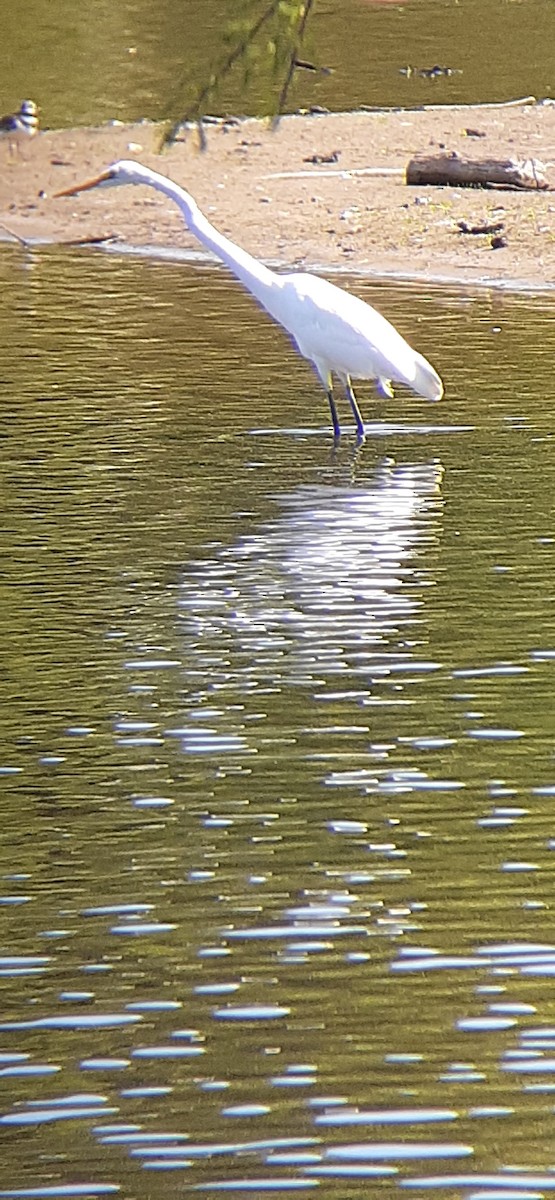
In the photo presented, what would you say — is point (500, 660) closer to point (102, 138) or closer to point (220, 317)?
point (220, 317)

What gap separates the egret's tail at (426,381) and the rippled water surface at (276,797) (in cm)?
19

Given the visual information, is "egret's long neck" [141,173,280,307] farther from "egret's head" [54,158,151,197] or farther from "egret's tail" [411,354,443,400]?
"egret's tail" [411,354,443,400]

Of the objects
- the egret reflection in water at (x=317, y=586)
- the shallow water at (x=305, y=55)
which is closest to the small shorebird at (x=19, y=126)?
the shallow water at (x=305, y=55)

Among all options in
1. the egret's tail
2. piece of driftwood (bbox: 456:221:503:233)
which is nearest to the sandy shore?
piece of driftwood (bbox: 456:221:503:233)

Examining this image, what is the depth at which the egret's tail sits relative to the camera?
10117mm

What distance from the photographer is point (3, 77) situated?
89.3 ft

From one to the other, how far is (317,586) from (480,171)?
10.4 meters

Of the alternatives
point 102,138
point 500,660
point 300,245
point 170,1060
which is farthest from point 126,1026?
point 102,138

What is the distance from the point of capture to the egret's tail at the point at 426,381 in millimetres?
10117

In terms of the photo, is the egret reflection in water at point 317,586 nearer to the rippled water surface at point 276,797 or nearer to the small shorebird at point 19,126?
the rippled water surface at point 276,797

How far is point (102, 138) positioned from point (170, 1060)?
60.2 feet

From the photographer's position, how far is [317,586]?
25.0ft

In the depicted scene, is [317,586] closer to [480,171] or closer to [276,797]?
[276,797]

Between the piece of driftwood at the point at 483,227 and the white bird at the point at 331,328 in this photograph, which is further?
the piece of driftwood at the point at 483,227
